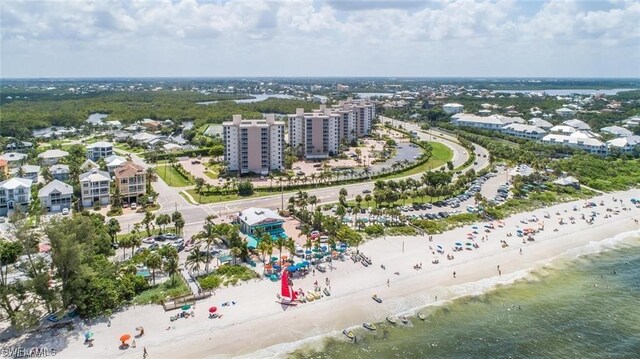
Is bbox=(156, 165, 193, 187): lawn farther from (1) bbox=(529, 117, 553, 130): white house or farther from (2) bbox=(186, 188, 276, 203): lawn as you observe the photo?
(1) bbox=(529, 117, 553, 130): white house

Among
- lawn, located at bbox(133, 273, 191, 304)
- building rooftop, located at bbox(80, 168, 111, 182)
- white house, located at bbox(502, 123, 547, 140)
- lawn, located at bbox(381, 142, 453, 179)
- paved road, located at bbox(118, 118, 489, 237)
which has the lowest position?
lawn, located at bbox(133, 273, 191, 304)

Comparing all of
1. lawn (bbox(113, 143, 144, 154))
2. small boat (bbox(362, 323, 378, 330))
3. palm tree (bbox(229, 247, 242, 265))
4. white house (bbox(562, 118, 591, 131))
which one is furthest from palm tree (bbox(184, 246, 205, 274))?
white house (bbox(562, 118, 591, 131))

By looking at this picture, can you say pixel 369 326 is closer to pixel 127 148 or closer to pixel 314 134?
pixel 314 134

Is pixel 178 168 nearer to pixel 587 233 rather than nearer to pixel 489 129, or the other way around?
pixel 587 233

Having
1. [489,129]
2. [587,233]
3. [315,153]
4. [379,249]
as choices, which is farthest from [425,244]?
[489,129]

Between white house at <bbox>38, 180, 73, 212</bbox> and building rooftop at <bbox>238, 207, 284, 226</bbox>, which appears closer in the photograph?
building rooftop at <bbox>238, 207, 284, 226</bbox>

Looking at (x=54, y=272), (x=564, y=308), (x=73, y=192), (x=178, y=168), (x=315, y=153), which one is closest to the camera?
(x=54, y=272)
